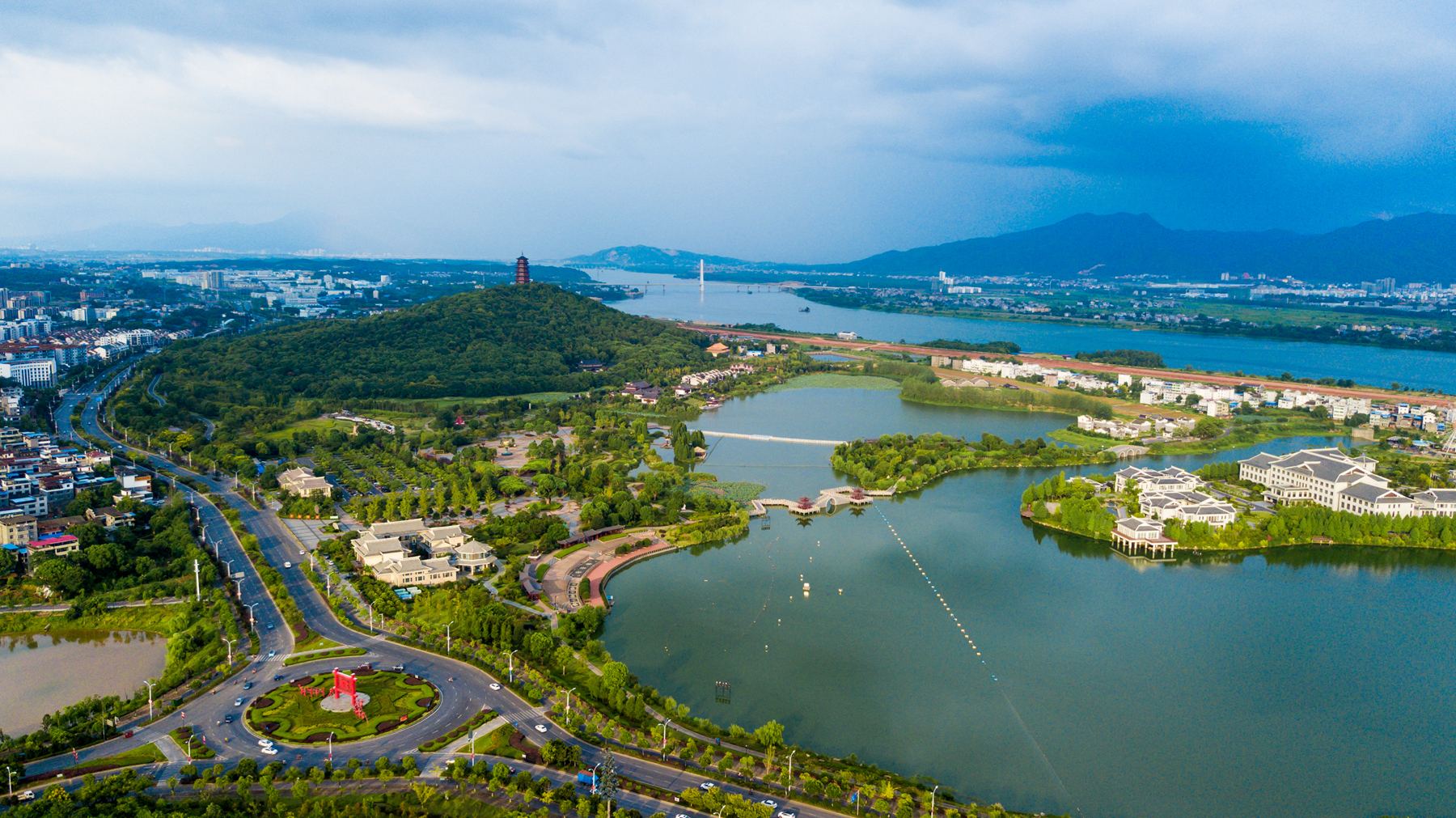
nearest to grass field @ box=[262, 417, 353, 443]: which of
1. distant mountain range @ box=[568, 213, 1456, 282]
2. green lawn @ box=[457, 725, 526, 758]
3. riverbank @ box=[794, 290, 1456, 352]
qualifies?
green lawn @ box=[457, 725, 526, 758]

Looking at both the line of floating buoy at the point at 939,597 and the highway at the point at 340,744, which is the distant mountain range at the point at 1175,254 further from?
the highway at the point at 340,744

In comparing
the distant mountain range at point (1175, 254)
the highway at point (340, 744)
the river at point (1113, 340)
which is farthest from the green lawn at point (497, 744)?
the distant mountain range at point (1175, 254)

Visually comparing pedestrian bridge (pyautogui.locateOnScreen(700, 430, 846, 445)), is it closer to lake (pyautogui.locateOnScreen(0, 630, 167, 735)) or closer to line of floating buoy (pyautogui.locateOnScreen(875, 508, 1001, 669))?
line of floating buoy (pyautogui.locateOnScreen(875, 508, 1001, 669))

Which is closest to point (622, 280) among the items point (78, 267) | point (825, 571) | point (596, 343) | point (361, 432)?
point (78, 267)

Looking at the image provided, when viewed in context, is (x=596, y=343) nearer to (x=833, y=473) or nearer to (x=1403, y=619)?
(x=833, y=473)

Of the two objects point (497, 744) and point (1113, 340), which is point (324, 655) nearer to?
point (497, 744)

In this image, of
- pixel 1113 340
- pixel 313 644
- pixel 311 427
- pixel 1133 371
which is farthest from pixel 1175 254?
pixel 313 644
